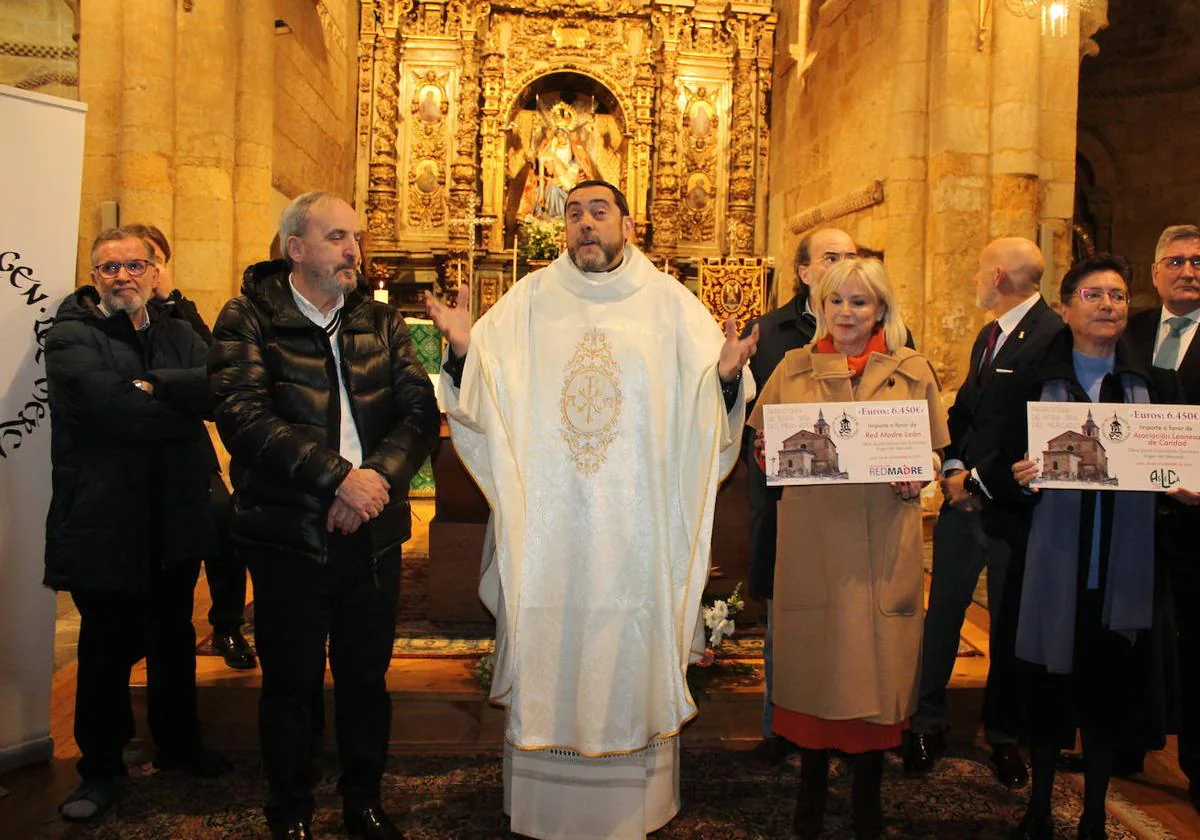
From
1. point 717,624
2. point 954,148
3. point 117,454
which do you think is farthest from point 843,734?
point 954,148

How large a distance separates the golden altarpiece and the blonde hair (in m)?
9.84

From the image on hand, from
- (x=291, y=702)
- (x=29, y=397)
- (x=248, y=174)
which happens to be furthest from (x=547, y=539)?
(x=248, y=174)

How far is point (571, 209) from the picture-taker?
3115 mm

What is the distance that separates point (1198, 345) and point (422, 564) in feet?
14.9

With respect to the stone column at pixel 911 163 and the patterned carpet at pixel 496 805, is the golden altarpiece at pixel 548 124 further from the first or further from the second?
the patterned carpet at pixel 496 805

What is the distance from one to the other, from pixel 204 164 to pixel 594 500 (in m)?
6.16

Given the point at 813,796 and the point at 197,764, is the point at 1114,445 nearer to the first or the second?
the point at 813,796

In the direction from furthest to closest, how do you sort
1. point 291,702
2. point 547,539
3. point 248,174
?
1. point 248,174
2. point 547,539
3. point 291,702

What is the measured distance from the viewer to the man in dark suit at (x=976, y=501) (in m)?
3.48

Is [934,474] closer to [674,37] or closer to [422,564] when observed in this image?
[422,564]

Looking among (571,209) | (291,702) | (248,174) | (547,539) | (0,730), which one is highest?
(248,174)

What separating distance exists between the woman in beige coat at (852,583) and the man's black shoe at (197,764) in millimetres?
2054

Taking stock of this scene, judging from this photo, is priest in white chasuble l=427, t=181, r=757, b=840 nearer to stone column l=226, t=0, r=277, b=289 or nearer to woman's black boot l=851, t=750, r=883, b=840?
woman's black boot l=851, t=750, r=883, b=840

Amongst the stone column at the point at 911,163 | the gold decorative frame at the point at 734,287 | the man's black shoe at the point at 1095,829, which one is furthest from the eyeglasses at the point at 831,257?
the gold decorative frame at the point at 734,287
